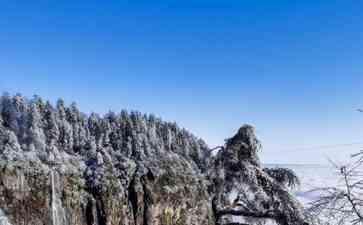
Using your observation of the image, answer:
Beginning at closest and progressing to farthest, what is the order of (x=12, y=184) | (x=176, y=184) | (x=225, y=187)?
(x=225, y=187) → (x=12, y=184) → (x=176, y=184)

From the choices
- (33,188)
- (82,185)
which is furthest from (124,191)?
(33,188)

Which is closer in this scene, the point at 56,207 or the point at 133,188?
the point at 56,207

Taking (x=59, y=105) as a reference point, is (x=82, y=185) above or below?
below

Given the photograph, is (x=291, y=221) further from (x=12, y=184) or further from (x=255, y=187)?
(x=12, y=184)

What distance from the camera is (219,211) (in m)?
12.3


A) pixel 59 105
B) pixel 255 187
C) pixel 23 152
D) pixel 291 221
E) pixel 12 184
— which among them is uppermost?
pixel 59 105

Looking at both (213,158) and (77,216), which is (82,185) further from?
(213,158)

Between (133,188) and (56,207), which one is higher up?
(133,188)

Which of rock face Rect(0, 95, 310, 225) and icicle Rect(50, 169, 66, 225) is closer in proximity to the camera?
rock face Rect(0, 95, 310, 225)

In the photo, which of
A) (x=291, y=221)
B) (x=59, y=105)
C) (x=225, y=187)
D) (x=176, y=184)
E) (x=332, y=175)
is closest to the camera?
(x=332, y=175)

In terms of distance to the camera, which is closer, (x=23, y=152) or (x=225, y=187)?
(x=225, y=187)

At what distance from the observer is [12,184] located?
13516mm

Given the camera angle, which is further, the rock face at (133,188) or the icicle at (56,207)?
the icicle at (56,207)

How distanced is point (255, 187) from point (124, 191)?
217 inches
